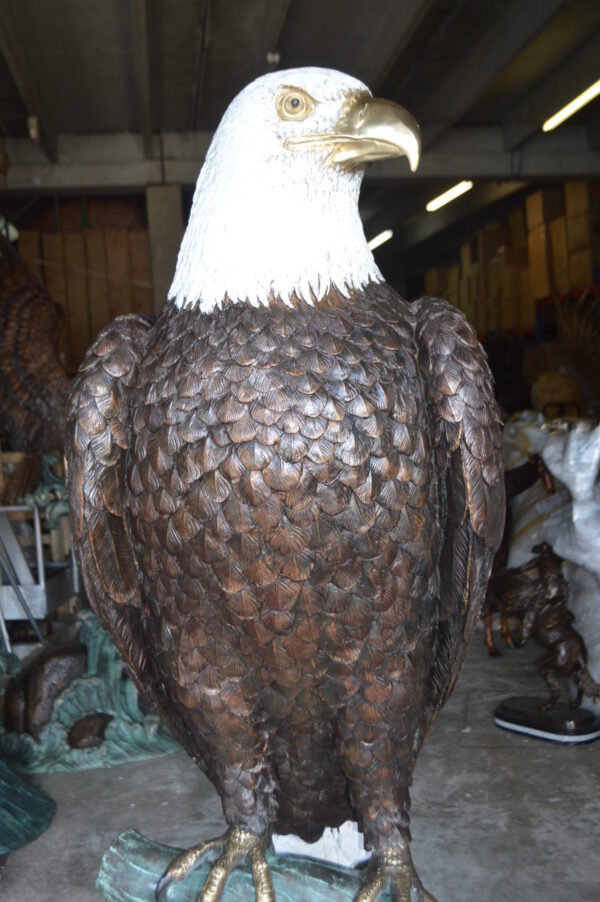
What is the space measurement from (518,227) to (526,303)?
107 centimetres

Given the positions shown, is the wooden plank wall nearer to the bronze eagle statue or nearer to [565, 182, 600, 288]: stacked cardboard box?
[565, 182, 600, 288]: stacked cardboard box

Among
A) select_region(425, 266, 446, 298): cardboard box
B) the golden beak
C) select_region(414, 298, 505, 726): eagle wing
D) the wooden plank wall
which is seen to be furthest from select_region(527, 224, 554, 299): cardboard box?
the golden beak

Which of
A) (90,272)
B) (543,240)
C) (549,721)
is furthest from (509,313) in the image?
(549,721)

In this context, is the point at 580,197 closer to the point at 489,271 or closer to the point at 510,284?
the point at 510,284

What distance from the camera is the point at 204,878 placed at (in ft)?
5.68

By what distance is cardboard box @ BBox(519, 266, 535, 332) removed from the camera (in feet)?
29.1

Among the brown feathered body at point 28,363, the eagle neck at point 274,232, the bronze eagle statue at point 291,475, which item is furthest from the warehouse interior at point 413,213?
the eagle neck at point 274,232

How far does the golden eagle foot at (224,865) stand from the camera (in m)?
1.67

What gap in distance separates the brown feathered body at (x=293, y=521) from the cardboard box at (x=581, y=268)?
21.2ft

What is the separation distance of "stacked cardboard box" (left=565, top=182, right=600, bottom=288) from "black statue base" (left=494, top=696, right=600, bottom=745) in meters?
4.46

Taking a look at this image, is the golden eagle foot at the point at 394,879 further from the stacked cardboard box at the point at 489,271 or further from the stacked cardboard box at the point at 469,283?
the stacked cardboard box at the point at 469,283

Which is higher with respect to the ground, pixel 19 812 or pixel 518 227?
pixel 518 227

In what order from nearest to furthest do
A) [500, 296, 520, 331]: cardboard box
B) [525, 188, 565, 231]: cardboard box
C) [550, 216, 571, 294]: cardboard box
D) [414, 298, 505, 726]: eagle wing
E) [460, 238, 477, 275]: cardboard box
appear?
1. [414, 298, 505, 726]: eagle wing
2. [550, 216, 571, 294]: cardboard box
3. [525, 188, 565, 231]: cardboard box
4. [500, 296, 520, 331]: cardboard box
5. [460, 238, 477, 275]: cardboard box

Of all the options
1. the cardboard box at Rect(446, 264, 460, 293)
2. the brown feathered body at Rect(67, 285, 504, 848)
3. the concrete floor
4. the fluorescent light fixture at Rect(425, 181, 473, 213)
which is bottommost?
the concrete floor
